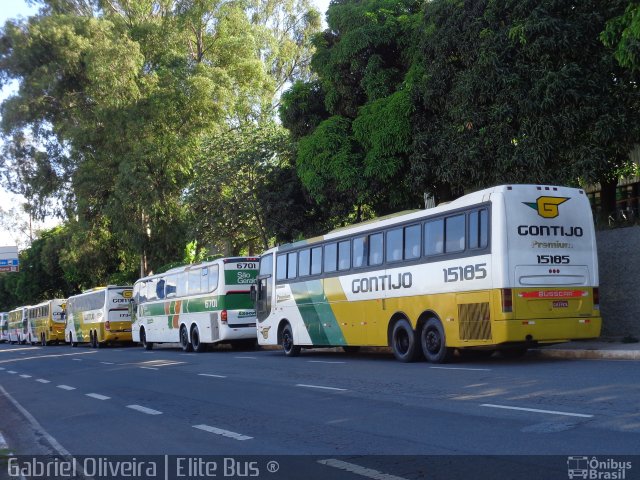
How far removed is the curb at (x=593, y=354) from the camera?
15.0m

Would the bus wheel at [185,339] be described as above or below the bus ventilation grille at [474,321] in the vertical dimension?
below

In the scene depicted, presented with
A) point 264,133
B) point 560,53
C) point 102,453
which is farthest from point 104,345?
point 102,453

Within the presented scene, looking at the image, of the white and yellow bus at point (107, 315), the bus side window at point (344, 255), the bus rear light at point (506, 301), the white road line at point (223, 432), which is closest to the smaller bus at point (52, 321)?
the white and yellow bus at point (107, 315)

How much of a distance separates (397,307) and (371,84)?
9488 mm

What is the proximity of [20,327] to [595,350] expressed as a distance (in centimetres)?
5720

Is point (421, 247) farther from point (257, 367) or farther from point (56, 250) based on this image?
point (56, 250)

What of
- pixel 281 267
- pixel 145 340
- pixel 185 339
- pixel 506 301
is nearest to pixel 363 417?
pixel 506 301

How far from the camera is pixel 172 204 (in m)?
42.1

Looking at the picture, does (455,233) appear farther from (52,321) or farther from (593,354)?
(52,321)

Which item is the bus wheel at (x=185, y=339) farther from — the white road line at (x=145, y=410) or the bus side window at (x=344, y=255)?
the white road line at (x=145, y=410)
